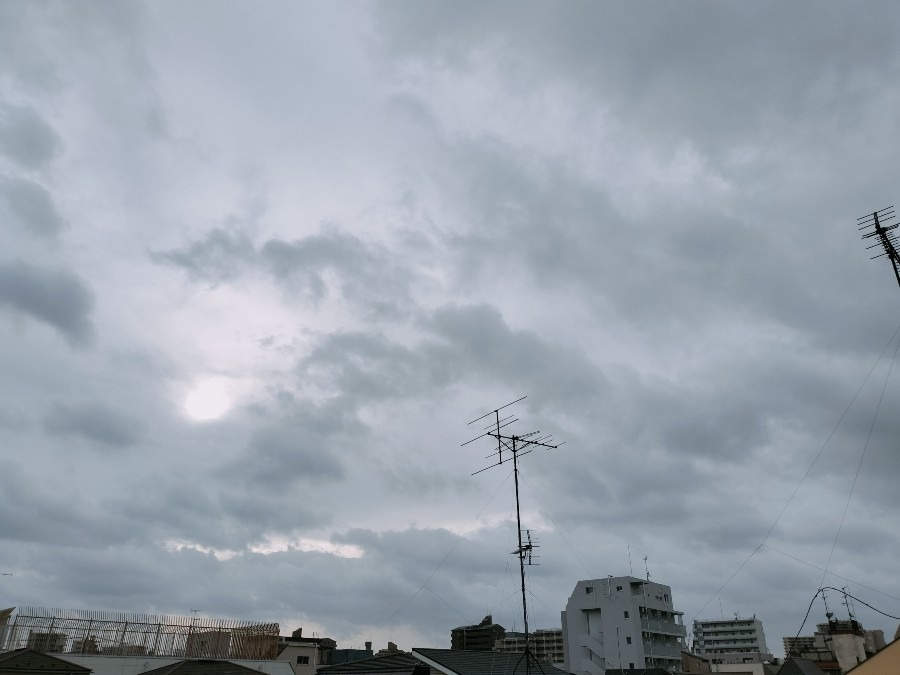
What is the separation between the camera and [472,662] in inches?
1604

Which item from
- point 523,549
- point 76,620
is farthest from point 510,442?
point 76,620

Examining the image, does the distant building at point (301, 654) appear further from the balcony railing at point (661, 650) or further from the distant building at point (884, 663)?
the distant building at point (884, 663)

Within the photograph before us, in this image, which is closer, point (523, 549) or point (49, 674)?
point (49, 674)

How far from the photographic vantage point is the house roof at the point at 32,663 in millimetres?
29438

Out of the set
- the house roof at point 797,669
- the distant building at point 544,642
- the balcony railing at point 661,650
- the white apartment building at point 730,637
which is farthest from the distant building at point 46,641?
the white apartment building at point 730,637

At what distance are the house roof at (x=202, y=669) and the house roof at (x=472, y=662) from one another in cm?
996

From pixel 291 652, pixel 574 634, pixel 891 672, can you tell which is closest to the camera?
pixel 891 672

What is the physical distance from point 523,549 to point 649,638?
2822 inches

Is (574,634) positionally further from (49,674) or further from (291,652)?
(49,674)

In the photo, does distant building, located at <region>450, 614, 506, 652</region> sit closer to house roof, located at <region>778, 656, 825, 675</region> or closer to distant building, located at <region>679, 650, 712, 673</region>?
distant building, located at <region>679, 650, 712, 673</region>

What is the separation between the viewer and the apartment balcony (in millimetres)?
92938

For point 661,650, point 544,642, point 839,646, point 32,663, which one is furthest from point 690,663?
point 544,642

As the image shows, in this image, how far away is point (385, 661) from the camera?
39.4 m

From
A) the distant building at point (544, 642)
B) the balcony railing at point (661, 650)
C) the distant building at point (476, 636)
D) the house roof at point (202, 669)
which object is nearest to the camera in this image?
the house roof at point (202, 669)
